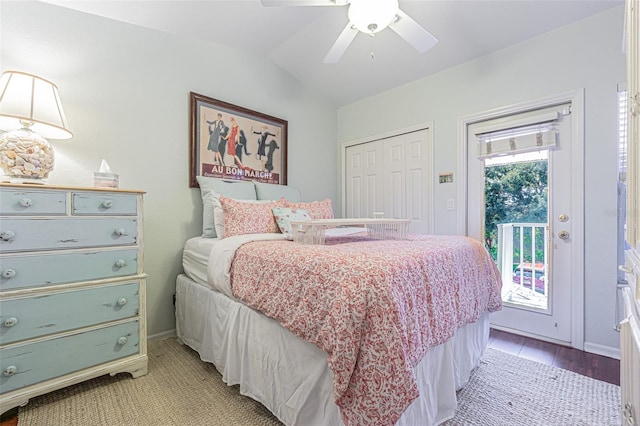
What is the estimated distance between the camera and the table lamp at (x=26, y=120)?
146cm

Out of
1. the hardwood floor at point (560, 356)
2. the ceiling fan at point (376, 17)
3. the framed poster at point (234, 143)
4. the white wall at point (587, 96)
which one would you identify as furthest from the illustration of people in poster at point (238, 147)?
the hardwood floor at point (560, 356)

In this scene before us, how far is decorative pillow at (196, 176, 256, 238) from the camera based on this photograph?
2.36m

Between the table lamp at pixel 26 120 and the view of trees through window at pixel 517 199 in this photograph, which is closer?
the table lamp at pixel 26 120

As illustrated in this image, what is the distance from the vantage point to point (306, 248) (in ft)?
4.75

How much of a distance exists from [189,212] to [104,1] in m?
1.63

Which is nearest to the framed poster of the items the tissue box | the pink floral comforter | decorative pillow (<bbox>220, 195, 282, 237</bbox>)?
decorative pillow (<bbox>220, 195, 282, 237</bbox>)

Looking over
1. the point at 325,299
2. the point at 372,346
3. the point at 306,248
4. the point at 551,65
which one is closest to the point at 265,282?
the point at 306,248

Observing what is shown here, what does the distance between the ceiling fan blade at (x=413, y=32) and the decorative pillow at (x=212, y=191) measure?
68.4 inches

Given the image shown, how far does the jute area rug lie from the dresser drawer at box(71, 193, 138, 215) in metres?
1.05

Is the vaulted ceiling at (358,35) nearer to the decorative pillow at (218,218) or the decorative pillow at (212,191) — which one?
the decorative pillow at (212,191)

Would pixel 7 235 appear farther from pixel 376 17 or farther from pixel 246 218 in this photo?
pixel 376 17

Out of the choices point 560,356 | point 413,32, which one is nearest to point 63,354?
point 413,32

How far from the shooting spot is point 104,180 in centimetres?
173

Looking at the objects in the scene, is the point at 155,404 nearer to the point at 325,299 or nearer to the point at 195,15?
the point at 325,299
